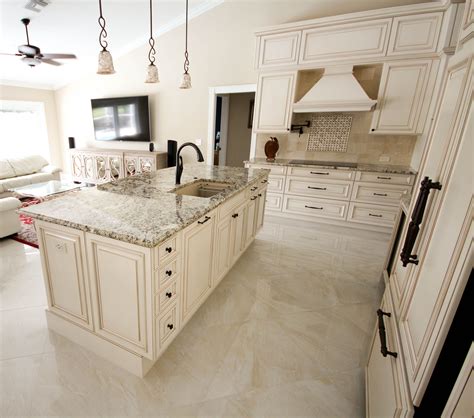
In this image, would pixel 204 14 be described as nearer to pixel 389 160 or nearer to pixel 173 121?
pixel 173 121

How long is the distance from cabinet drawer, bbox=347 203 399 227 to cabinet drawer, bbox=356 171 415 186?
355 mm

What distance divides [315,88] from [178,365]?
3576 millimetres

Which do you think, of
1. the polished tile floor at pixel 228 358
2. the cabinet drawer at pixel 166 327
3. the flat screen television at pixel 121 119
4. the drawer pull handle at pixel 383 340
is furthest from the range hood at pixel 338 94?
the flat screen television at pixel 121 119

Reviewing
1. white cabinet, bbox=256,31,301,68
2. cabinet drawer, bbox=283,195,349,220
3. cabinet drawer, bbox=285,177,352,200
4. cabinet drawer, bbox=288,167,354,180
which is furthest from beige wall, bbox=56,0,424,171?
cabinet drawer, bbox=283,195,349,220

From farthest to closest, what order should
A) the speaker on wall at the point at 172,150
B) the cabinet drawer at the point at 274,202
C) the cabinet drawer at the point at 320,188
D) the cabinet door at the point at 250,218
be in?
the speaker on wall at the point at 172,150 → the cabinet drawer at the point at 274,202 → the cabinet drawer at the point at 320,188 → the cabinet door at the point at 250,218

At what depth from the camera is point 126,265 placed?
3.91 feet

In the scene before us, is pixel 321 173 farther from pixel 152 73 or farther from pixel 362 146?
pixel 152 73

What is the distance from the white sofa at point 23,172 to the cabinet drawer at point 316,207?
4.76 meters

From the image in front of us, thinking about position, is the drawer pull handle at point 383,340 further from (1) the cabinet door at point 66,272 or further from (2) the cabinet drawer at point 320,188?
(2) the cabinet drawer at point 320,188

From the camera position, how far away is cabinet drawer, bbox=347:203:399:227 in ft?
11.1

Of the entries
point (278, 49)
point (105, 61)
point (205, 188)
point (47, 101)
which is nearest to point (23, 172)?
point (47, 101)

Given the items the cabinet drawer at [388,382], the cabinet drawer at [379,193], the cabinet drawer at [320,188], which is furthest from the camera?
the cabinet drawer at [320,188]

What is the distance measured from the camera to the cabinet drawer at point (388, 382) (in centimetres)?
77

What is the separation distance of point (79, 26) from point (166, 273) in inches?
177
